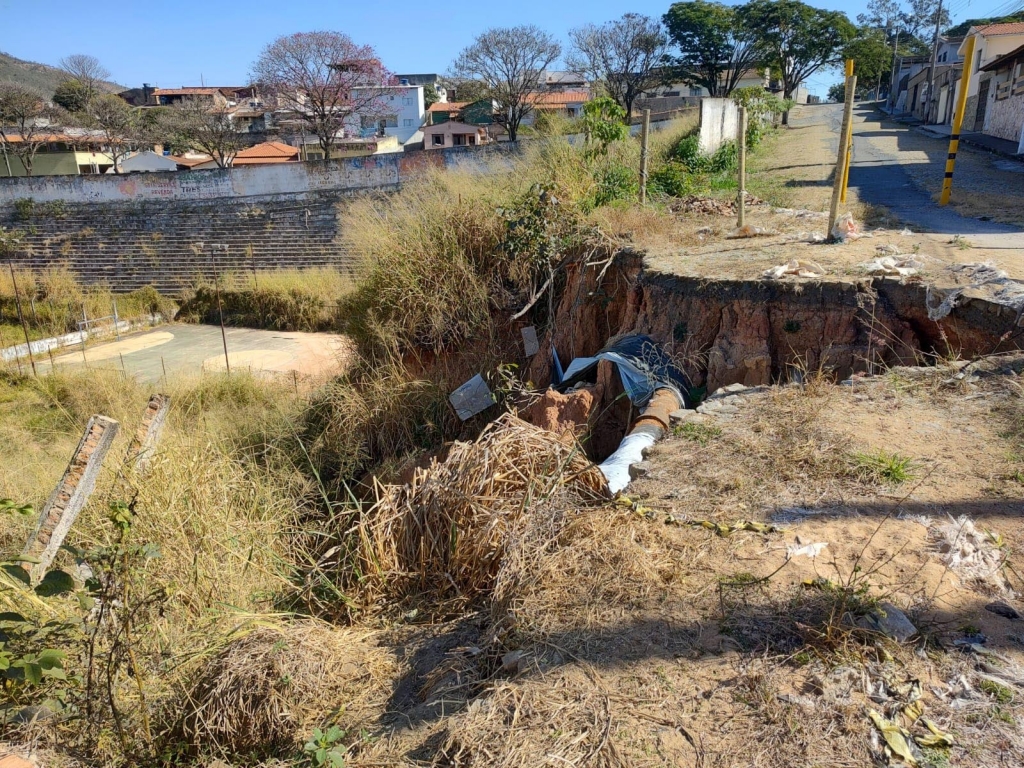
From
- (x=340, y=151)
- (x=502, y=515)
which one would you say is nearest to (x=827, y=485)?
(x=502, y=515)

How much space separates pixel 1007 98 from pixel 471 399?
70.2 ft

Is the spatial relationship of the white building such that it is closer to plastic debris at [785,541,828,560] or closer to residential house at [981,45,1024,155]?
residential house at [981,45,1024,155]

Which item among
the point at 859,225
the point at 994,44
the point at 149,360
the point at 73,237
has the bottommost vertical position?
the point at 149,360

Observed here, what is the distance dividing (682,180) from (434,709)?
30.8 ft

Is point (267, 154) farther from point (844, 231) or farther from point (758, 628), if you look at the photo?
point (758, 628)

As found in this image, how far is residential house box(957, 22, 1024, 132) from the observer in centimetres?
2308

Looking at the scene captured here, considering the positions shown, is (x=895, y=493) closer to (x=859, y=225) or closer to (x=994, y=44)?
(x=859, y=225)

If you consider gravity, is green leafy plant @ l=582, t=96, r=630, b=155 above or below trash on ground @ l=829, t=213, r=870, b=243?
above

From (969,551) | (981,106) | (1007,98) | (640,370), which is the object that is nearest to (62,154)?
(640,370)

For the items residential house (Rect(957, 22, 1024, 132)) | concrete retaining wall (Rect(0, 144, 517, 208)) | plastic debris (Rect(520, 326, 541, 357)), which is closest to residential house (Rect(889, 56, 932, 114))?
residential house (Rect(957, 22, 1024, 132))

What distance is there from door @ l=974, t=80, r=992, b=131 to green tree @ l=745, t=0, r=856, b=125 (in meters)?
7.75

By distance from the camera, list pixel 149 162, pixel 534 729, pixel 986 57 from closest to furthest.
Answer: pixel 534 729 → pixel 986 57 → pixel 149 162

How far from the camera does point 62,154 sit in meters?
33.4

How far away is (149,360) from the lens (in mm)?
15781
